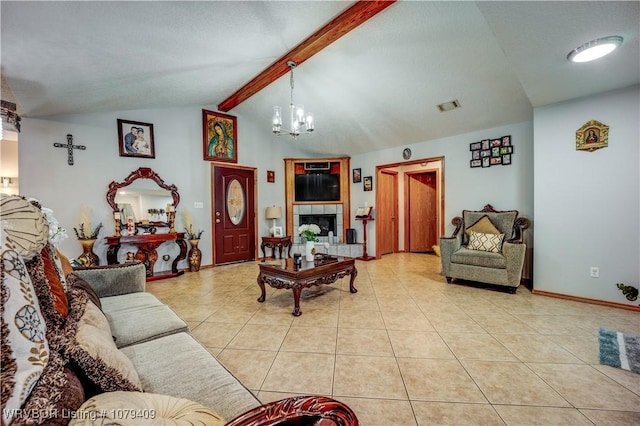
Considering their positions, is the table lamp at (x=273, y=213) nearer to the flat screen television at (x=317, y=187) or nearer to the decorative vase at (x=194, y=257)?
the flat screen television at (x=317, y=187)

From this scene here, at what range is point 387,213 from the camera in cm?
645

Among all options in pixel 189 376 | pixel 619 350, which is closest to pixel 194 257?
pixel 189 376

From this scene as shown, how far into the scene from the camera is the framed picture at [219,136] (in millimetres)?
5191

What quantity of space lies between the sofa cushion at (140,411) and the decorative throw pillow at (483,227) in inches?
168

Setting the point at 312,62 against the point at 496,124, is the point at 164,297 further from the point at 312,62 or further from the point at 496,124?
the point at 496,124

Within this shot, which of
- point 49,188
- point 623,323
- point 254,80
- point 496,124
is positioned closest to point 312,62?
point 254,80

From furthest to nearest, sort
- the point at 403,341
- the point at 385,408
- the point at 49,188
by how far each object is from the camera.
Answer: the point at 49,188 < the point at 403,341 < the point at 385,408

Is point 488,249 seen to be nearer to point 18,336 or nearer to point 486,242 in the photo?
point 486,242

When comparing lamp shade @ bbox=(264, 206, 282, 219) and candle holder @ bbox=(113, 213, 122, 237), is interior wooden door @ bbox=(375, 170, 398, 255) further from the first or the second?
candle holder @ bbox=(113, 213, 122, 237)

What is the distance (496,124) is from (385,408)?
14.5 ft

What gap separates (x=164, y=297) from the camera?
3457 millimetres

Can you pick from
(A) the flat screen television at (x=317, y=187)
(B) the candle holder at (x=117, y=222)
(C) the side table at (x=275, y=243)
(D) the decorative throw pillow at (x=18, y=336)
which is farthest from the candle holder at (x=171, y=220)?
(D) the decorative throw pillow at (x=18, y=336)

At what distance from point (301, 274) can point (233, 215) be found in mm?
3365

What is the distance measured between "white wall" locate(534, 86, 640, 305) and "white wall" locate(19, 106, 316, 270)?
477 centimetres
